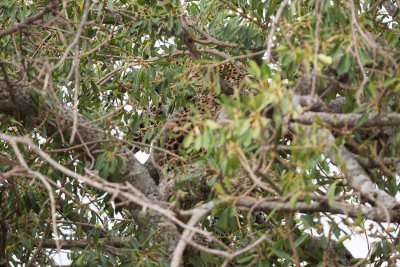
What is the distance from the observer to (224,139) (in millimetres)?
1729

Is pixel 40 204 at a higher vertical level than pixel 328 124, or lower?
lower

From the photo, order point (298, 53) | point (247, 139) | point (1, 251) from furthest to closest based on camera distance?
1. point (1, 251)
2. point (298, 53)
3. point (247, 139)

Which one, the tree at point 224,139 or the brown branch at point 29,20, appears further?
the brown branch at point 29,20

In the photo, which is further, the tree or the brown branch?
Answer: the brown branch

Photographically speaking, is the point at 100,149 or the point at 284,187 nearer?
the point at 284,187

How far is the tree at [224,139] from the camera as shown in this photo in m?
1.85

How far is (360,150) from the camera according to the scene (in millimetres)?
2055

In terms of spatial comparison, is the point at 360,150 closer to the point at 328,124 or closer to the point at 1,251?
the point at 328,124

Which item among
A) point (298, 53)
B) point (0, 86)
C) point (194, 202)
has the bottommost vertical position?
point (194, 202)

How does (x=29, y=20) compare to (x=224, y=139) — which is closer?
(x=224, y=139)

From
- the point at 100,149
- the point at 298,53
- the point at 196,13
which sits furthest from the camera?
the point at 196,13

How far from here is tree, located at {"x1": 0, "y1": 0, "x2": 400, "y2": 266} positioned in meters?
1.85

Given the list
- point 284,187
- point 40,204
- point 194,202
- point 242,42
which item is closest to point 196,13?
point 242,42

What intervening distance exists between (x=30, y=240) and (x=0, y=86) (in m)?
0.66
